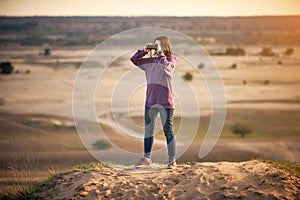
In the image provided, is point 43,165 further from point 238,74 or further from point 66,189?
point 238,74

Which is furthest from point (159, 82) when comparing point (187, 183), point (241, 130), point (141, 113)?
point (141, 113)

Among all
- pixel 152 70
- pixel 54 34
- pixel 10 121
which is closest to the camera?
pixel 152 70

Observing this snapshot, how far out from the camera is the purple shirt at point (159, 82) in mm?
8672

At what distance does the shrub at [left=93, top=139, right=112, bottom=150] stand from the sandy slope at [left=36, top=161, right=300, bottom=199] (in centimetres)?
1163

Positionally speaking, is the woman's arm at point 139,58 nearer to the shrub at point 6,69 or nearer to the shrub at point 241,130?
the shrub at point 241,130

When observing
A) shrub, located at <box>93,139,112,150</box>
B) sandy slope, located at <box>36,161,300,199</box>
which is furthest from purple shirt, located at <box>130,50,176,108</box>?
shrub, located at <box>93,139,112,150</box>

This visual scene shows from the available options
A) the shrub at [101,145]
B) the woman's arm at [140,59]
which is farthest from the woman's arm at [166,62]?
the shrub at [101,145]

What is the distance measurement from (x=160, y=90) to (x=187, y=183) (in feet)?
4.92

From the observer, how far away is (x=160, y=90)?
28.5ft

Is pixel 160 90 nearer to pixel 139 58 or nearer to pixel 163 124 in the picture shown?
pixel 163 124

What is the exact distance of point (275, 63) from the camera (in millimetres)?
47344

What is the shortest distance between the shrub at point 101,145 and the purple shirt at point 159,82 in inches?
472

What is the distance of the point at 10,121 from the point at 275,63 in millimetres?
28799

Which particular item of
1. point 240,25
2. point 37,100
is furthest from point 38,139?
point 240,25
